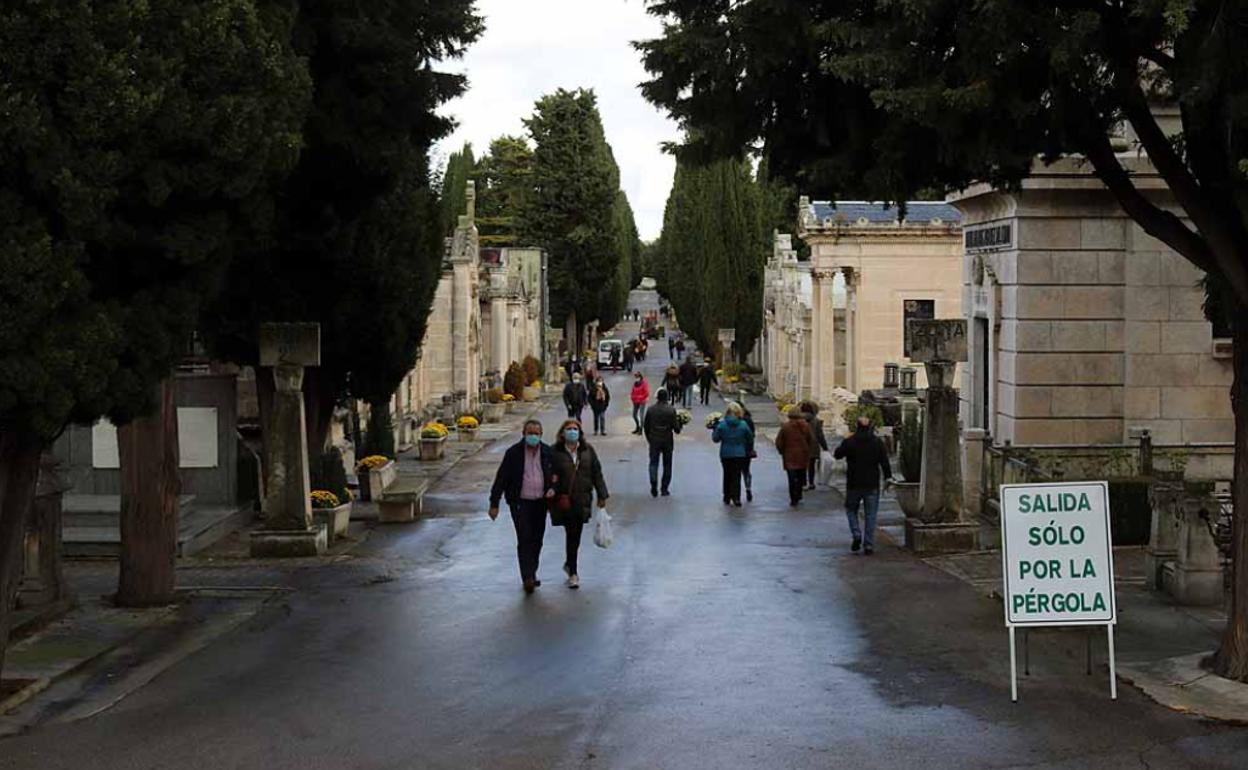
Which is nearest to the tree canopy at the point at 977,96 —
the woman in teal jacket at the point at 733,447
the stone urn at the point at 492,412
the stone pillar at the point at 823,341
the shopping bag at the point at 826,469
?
the woman in teal jacket at the point at 733,447

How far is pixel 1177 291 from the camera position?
20531mm

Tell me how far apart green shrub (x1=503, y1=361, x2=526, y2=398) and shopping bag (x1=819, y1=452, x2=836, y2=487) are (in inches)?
1093

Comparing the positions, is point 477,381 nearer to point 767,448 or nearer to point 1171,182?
point 767,448

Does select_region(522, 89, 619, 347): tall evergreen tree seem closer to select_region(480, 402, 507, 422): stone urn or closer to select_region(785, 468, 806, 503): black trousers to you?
select_region(480, 402, 507, 422): stone urn

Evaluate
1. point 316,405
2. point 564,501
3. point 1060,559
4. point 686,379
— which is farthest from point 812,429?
point 686,379

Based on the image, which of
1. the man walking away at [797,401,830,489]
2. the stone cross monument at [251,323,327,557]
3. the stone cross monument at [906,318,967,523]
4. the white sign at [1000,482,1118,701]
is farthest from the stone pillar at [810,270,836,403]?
the white sign at [1000,482,1118,701]

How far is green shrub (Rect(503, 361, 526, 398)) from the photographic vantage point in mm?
54344

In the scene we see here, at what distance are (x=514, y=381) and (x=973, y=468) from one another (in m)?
34.7

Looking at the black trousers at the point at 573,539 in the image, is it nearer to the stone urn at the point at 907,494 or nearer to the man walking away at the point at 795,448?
the stone urn at the point at 907,494

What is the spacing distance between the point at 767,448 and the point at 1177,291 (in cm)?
1560

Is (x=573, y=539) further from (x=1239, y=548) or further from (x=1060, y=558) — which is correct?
(x=1239, y=548)

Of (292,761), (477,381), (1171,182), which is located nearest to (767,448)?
(477,381)

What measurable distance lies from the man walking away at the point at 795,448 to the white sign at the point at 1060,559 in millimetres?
12172

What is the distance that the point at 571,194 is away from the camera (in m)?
78.9
